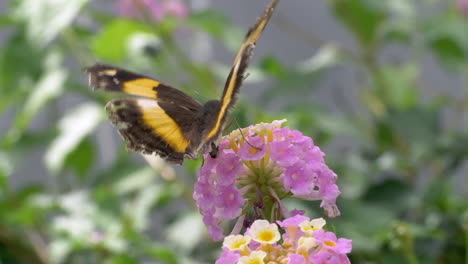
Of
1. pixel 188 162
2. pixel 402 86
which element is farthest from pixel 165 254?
pixel 402 86

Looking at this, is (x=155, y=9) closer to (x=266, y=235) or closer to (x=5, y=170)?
(x=5, y=170)

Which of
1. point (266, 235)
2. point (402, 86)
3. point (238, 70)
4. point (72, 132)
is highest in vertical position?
point (402, 86)

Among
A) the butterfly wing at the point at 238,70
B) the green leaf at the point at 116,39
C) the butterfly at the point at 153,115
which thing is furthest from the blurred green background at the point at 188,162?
the butterfly wing at the point at 238,70

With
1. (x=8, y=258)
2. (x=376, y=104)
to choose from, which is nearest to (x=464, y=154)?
(x=376, y=104)

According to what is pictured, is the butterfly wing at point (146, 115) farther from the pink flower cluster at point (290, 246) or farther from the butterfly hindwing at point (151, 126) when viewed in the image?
the pink flower cluster at point (290, 246)

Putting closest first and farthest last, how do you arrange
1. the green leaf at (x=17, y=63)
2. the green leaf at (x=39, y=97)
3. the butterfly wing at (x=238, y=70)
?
1. the butterfly wing at (x=238, y=70)
2. the green leaf at (x=17, y=63)
3. the green leaf at (x=39, y=97)

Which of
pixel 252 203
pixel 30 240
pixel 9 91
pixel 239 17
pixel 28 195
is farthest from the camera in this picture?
pixel 239 17

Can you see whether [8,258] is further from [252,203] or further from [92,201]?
[252,203]
